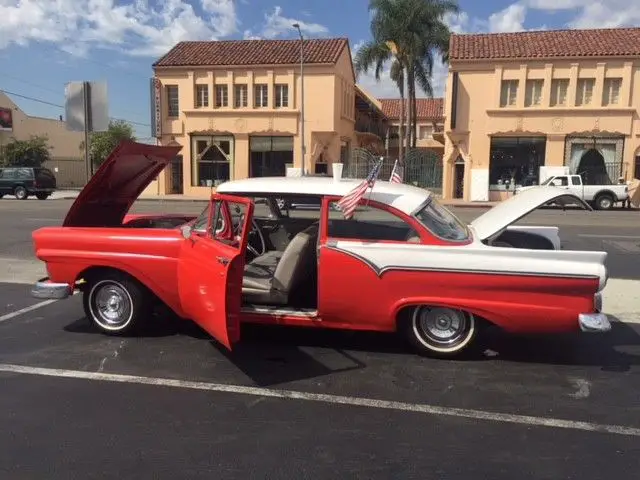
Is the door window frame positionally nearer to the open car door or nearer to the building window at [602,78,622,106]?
the open car door

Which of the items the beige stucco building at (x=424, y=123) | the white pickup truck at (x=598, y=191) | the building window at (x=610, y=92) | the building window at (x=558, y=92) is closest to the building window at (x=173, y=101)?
the building window at (x=558, y=92)

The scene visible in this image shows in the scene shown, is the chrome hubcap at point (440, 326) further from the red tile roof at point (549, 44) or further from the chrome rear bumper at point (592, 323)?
the red tile roof at point (549, 44)

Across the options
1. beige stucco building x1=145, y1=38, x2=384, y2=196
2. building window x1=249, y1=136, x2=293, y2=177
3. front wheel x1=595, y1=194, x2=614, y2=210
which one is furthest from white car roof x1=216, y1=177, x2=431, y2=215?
building window x1=249, y1=136, x2=293, y2=177

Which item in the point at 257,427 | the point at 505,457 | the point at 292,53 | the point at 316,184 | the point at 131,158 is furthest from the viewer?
the point at 292,53

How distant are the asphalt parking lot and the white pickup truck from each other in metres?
21.7

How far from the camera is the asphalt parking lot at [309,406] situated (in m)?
3.41

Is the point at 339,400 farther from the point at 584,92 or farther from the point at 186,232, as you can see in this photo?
the point at 584,92

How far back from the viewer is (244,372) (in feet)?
15.9

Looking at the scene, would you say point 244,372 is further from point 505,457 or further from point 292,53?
point 292,53

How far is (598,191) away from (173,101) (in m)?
23.7

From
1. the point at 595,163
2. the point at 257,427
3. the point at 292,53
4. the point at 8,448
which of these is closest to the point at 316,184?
the point at 257,427

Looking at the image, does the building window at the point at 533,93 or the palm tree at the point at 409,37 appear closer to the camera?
the building window at the point at 533,93

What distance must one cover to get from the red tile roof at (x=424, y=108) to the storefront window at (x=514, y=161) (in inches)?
955

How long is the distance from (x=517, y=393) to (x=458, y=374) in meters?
0.51
